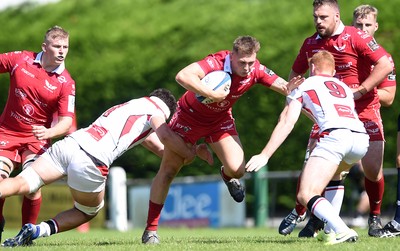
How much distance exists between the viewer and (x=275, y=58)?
1798 centimetres

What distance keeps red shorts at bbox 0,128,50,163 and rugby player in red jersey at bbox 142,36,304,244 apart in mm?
1288

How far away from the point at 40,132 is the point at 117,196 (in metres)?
10.0

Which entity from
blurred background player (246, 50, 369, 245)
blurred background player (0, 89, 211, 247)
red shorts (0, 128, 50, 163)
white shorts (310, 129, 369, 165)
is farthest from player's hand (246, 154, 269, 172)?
red shorts (0, 128, 50, 163)

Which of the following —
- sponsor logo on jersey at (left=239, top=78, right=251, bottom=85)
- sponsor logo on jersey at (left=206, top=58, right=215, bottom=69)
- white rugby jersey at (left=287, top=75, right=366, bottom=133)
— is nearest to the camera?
white rugby jersey at (left=287, top=75, right=366, bottom=133)

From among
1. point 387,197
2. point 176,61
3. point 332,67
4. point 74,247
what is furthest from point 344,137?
point 176,61

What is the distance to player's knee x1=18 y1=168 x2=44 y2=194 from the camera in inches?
346

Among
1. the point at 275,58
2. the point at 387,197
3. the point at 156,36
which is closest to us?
the point at 387,197

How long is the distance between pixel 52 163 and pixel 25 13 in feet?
51.3

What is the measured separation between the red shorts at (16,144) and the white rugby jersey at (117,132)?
1.06 m

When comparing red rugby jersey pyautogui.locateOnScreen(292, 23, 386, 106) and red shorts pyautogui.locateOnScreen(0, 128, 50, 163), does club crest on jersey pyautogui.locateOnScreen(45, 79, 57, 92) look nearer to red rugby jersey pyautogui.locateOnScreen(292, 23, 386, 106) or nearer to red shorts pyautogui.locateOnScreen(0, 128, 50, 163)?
red shorts pyautogui.locateOnScreen(0, 128, 50, 163)

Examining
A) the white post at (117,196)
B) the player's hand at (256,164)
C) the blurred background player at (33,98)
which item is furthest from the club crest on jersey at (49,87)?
the white post at (117,196)

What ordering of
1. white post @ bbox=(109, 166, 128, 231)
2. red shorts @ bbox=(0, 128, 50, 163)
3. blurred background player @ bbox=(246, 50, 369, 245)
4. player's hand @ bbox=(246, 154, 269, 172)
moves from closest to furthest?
player's hand @ bbox=(246, 154, 269, 172) < blurred background player @ bbox=(246, 50, 369, 245) < red shorts @ bbox=(0, 128, 50, 163) < white post @ bbox=(109, 166, 128, 231)

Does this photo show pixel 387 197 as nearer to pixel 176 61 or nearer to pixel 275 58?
pixel 275 58

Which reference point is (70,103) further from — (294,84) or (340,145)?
(340,145)
